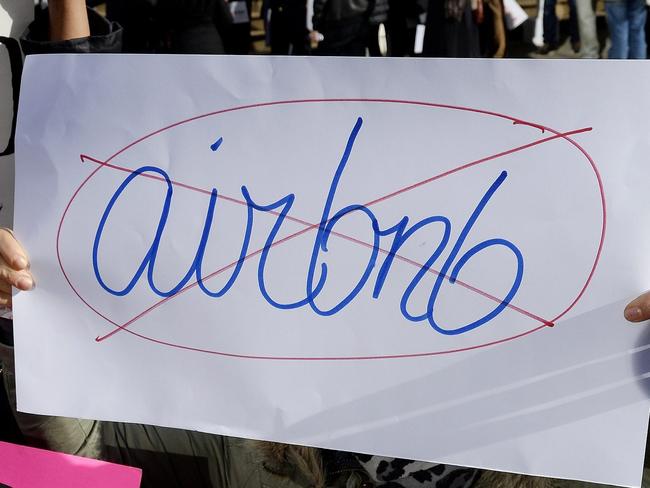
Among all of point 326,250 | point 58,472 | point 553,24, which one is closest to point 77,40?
→ point 326,250

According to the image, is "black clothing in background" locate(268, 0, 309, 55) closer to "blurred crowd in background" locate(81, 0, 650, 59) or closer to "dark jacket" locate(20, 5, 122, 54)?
"blurred crowd in background" locate(81, 0, 650, 59)

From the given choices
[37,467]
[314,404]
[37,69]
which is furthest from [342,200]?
[37,467]

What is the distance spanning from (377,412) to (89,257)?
1.18 feet

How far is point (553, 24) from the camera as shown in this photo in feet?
13.9

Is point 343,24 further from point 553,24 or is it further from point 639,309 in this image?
point 639,309

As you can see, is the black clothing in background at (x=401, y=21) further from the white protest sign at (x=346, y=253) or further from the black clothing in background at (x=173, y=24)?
the white protest sign at (x=346, y=253)

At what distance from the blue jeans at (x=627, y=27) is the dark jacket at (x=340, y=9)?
53.7 inches

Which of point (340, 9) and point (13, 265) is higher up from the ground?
point (340, 9)

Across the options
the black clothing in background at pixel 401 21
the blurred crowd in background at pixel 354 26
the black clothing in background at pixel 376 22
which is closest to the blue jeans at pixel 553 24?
the blurred crowd in background at pixel 354 26

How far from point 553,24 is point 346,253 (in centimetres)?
399

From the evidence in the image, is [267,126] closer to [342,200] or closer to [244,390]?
[342,200]

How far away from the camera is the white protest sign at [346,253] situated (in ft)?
2.23

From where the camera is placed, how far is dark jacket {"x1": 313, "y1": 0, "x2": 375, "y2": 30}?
2842mm

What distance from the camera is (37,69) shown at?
2.59 feet
